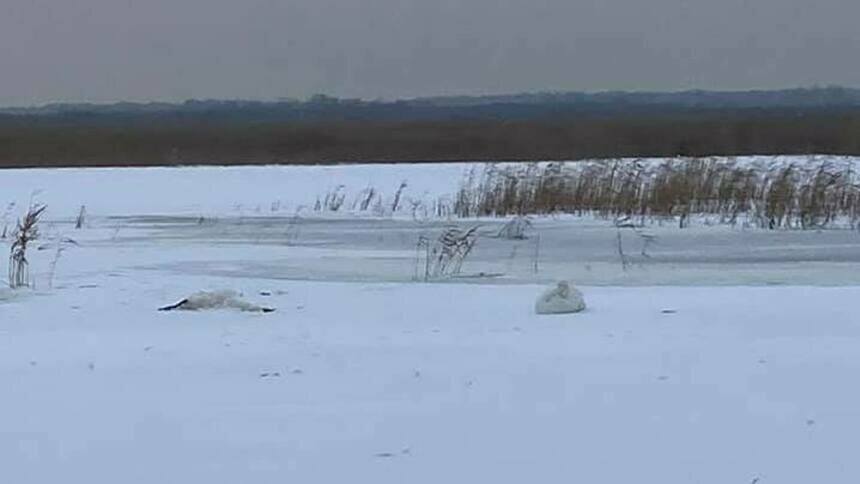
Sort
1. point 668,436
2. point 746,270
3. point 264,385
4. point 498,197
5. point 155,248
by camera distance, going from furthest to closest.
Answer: point 498,197 < point 155,248 < point 746,270 < point 264,385 < point 668,436

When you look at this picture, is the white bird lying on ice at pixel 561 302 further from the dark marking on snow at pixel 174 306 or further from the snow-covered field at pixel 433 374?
the dark marking on snow at pixel 174 306

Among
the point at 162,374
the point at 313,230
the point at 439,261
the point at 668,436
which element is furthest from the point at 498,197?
the point at 668,436

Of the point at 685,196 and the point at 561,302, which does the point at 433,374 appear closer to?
the point at 561,302

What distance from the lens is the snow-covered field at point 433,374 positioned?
448 centimetres

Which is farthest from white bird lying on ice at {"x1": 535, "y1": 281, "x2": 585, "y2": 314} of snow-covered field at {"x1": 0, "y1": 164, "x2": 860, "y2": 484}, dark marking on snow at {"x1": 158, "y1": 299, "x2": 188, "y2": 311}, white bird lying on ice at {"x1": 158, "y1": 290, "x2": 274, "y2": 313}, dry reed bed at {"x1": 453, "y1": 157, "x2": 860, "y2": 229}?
dry reed bed at {"x1": 453, "y1": 157, "x2": 860, "y2": 229}

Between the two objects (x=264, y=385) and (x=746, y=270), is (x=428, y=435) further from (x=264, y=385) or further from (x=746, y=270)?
(x=746, y=270)

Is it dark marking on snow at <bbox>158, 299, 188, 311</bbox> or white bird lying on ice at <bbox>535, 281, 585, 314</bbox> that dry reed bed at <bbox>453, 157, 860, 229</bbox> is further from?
dark marking on snow at <bbox>158, 299, 188, 311</bbox>

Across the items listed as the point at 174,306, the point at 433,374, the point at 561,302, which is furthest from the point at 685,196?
the point at 433,374

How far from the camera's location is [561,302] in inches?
301

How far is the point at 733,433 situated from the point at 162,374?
2362mm

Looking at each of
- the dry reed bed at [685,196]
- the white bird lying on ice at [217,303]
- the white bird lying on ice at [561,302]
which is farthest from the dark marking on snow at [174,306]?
the dry reed bed at [685,196]

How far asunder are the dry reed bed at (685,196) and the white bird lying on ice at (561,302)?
281 inches

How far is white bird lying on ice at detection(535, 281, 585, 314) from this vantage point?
7.61 metres

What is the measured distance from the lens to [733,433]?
15.6 ft
